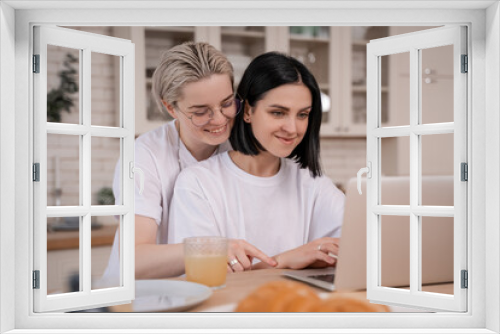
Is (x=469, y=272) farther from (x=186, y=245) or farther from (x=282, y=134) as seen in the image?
(x=282, y=134)

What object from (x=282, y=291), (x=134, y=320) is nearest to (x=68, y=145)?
(x=134, y=320)

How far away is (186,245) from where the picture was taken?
2.36 m

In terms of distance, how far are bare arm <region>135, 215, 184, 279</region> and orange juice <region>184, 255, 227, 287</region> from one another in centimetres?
51

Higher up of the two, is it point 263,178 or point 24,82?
point 24,82

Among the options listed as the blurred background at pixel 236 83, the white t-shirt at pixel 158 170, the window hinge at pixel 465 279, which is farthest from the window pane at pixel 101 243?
the window hinge at pixel 465 279

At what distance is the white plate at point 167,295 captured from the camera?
1.94 meters

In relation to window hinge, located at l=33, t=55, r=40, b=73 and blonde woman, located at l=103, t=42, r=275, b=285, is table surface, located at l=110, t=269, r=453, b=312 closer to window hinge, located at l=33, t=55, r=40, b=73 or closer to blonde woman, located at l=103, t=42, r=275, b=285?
blonde woman, located at l=103, t=42, r=275, b=285

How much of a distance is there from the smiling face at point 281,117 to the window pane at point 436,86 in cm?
133

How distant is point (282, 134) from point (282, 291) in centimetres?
135

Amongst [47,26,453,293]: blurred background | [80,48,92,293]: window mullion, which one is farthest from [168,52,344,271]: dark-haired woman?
[80,48,92,293]: window mullion

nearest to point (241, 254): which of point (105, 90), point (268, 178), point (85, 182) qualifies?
point (268, 178)

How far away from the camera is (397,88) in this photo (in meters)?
4.07

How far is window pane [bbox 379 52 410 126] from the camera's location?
4062 millimetres

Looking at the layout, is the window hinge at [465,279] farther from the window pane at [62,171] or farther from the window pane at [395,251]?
the window pane at [62,171]
